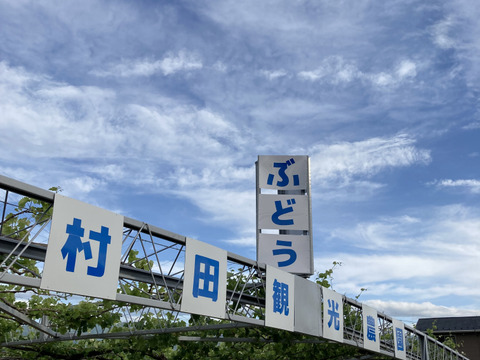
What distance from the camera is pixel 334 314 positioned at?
1582 cm

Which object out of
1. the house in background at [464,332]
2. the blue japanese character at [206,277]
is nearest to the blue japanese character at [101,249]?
the blue japanese character at [206,277]

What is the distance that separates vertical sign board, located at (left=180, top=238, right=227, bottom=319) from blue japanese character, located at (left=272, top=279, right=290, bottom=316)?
2116mm

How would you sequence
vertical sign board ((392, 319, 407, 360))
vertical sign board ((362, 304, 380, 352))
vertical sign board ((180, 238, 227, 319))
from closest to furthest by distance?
1. vertical sign board ((180, 238, 227, 319))
2. vertical sign board ((362, 304, 380, 352))
3. vertical sign board ((392, 319, 407, 360))

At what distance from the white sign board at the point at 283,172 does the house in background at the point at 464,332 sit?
2849cm

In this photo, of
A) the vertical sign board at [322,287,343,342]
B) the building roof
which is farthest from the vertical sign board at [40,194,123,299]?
the building roof

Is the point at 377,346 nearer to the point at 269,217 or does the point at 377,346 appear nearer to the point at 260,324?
the point at 269,217

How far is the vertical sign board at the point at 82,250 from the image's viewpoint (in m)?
8.09

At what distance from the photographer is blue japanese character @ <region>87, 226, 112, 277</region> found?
8664mm

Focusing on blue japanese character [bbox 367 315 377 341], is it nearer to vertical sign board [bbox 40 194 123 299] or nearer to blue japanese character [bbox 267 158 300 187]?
blue japanese character [bbox 267 158 300 187]

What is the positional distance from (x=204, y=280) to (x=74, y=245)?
3287 mm

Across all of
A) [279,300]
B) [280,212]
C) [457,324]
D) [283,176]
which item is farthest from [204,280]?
[457,324]

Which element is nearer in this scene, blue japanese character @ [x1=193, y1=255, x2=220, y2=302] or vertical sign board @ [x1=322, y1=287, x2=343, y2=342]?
blue japanese character @ [x1=193, y1=255, x2=220, y2=302]

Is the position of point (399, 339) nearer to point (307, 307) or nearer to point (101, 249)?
point (307, 307)

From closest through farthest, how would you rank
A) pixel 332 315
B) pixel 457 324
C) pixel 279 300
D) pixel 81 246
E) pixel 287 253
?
pixel 81 246 < pixel 279 300 < pixel 332 315 < pixel 287 253 < pixel 457 324
